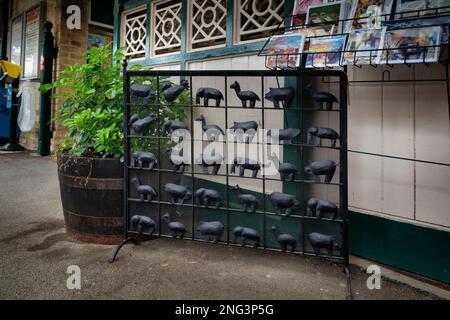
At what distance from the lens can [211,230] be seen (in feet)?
6.81

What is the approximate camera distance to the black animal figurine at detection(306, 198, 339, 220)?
184 centimetres

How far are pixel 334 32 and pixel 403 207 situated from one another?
112cm

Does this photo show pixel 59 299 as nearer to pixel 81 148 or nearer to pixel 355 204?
pixel 81 148

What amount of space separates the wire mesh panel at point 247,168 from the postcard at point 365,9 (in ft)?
0.96

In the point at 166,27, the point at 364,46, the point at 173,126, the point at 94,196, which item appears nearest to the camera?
the point at 364,46

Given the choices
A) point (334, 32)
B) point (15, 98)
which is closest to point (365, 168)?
point (334, 32)

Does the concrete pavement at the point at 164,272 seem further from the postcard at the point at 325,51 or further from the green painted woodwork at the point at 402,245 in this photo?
the postcard at the point at 325,51

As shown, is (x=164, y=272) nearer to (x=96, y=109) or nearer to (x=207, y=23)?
(x=96, y=109)

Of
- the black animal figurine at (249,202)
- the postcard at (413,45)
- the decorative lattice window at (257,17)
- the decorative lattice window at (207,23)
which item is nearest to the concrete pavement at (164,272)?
the black animal figurine at (249,202)

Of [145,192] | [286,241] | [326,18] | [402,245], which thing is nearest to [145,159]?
[145,192]

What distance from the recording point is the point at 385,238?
6.69 ft

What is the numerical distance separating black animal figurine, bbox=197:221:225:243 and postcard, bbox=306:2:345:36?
131 cm

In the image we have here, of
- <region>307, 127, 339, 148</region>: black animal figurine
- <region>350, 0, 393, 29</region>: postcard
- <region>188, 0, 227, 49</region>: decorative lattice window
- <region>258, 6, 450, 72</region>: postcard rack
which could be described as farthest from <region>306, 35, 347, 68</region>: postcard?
<region>188, 0, 227, 49</region>: decorative lattice window

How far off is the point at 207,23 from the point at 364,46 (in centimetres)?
189
